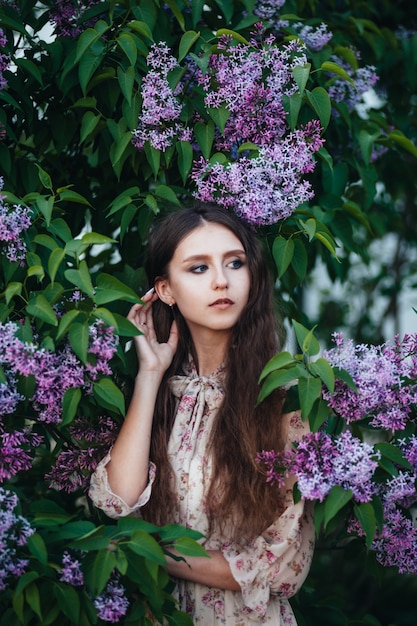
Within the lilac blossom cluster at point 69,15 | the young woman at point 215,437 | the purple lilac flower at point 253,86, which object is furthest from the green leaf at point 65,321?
the lilac blossom cluster at point 69,15

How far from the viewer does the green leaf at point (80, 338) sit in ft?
5.80

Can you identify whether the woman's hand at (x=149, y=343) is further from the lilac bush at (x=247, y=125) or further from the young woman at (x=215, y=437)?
the lilac bush at (x=247, y=125)

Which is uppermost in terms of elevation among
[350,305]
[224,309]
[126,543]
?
[224,309]

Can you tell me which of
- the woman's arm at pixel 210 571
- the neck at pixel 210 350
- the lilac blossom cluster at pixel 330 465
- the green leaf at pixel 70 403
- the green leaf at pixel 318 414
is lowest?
the woman's arm at pixel 210 571

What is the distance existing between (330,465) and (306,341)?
10.7 inches

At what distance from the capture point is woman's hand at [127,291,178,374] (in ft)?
7.09

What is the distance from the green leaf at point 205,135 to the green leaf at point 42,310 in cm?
65

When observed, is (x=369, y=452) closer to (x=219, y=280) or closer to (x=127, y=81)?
(x=219, y=280)

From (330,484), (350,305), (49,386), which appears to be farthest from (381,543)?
(350,305)

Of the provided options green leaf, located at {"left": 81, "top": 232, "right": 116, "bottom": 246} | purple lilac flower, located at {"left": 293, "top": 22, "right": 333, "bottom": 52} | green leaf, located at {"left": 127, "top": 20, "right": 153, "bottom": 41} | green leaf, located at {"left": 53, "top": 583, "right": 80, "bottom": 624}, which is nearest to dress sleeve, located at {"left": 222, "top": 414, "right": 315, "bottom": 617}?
green leaf, located at {"left": 53, "top": 583, "right": 80, "bottom": 624}

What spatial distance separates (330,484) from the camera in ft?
6.06

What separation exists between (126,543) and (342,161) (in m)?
1.58

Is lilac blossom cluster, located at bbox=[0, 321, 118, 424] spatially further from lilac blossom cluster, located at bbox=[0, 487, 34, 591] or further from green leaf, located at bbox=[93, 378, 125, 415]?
lilac blossom cluster, located at bbox=[0, 487, 34, 591]

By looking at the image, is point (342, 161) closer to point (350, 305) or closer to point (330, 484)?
point (330, 484)
